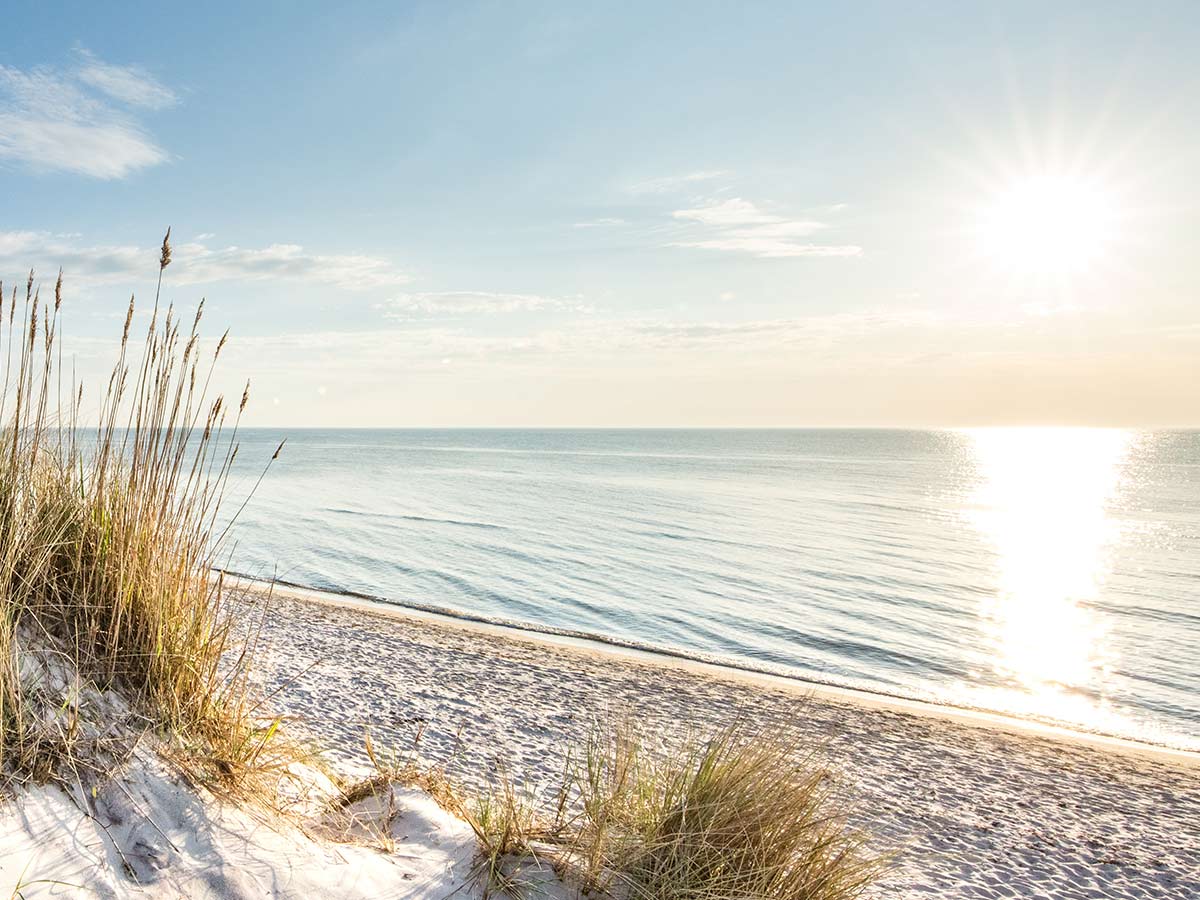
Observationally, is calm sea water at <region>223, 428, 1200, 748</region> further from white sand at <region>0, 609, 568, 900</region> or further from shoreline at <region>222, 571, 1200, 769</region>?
white sand at <region>0, 609, 568, 900</region>

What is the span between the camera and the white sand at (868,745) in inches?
237

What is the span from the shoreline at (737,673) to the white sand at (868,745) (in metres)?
0.07

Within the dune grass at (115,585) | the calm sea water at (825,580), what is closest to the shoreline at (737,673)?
the calm sea water at (825,580)

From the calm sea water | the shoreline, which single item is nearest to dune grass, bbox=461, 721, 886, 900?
the calm sea water

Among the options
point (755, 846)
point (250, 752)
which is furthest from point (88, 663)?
point (755, 846)

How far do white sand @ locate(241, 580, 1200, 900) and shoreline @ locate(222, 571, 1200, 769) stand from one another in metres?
0.07

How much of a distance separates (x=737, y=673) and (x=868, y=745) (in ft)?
11.1

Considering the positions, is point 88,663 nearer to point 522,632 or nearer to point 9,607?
point 9,607

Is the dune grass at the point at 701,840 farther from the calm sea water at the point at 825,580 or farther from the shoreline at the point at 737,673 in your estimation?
the shoreline at the point at 737,673

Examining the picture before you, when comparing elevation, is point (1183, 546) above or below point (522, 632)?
above

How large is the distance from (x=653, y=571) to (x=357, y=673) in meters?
11.6

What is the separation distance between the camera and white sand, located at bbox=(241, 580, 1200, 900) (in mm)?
6016

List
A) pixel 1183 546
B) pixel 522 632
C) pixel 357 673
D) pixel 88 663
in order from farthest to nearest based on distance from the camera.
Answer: pixel 1183 546, pixel 522 632, pixel 357 673, pixel 88 663

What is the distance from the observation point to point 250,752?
346 centimetres
